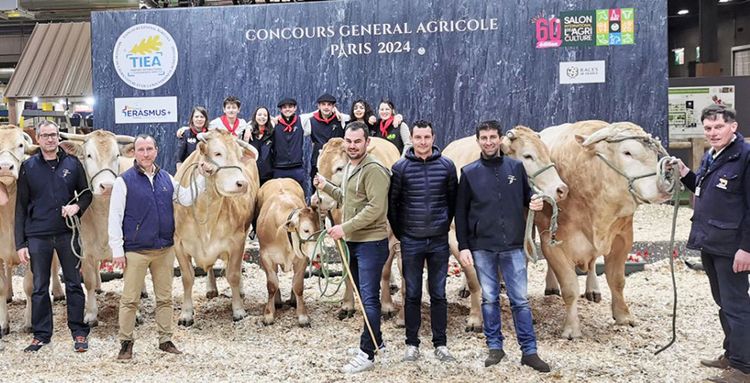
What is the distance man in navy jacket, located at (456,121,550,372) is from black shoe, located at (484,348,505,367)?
0.01 metres

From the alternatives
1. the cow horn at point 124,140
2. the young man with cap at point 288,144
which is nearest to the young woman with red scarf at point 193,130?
the young man with cap at point 288,144

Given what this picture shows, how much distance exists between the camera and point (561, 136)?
241 inches

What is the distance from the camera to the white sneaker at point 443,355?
5.06 m

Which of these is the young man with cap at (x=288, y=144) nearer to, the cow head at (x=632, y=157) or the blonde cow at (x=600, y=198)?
the blonde cow at (x=600, y=198)

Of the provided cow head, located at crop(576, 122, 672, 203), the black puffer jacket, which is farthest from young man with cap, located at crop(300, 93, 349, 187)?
cow head, located at crop(576, 122, 672, 203)

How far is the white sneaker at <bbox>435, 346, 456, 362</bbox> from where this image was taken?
16.6ft

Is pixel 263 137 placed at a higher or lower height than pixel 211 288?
higher

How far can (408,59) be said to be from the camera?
36.5 ft

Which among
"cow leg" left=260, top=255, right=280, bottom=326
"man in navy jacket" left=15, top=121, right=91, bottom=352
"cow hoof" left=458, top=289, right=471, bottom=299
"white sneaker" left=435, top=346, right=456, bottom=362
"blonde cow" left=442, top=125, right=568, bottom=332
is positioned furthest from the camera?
"cow hoof" left=458, top=289, right=471, bottom=299

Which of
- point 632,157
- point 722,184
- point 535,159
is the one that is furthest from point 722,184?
point 535,159

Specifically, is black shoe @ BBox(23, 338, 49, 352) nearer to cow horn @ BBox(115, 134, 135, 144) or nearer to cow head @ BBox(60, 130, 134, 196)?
cow head @ BBox(60, 130, 134, 196)

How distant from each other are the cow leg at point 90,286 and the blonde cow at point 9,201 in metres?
0.51

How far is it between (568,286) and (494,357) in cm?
112

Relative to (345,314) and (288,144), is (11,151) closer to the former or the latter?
(288,144)
